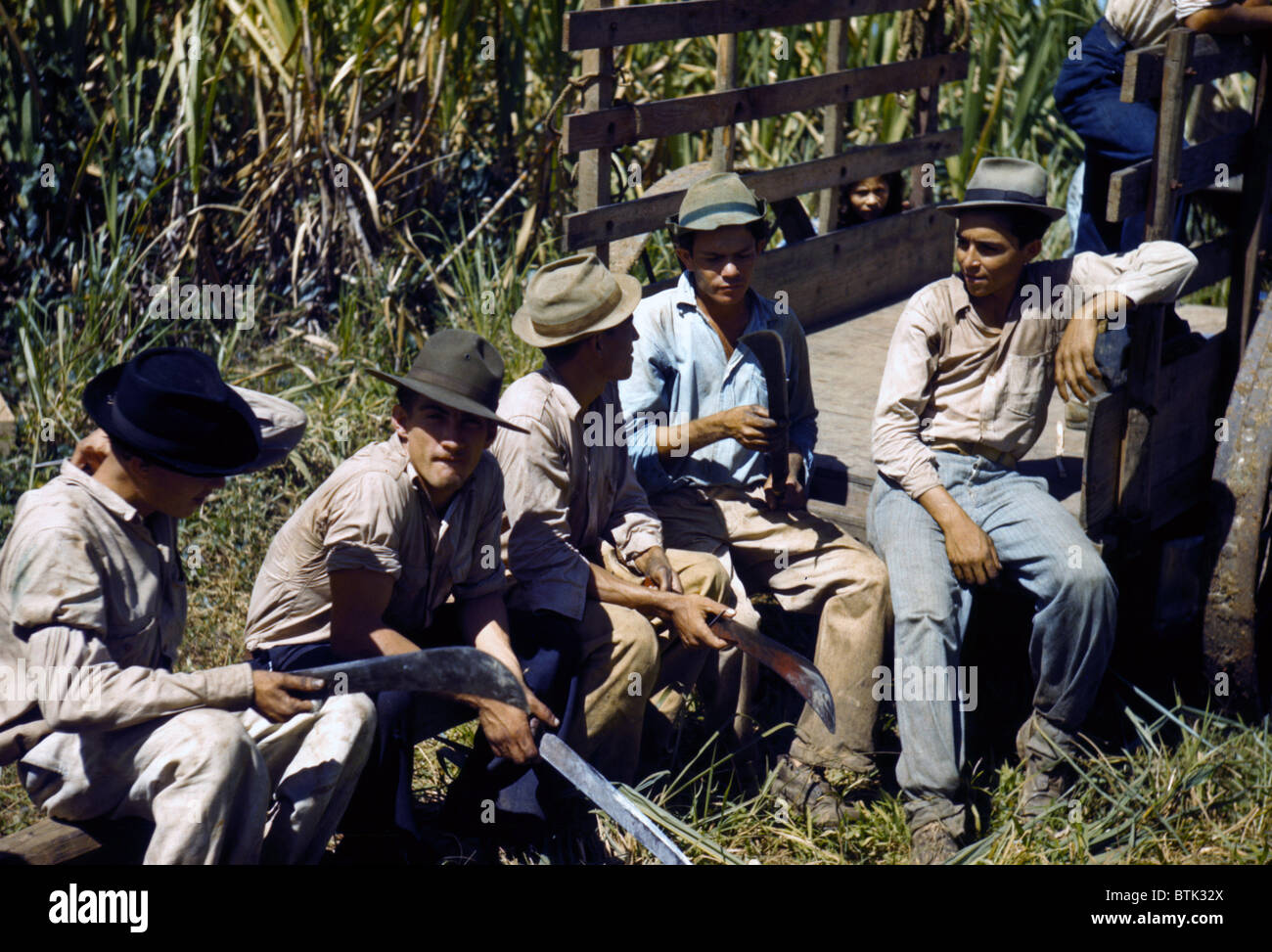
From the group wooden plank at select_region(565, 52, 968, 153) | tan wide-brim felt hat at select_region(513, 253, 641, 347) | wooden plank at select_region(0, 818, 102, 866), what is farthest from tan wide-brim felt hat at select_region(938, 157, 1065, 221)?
wooden plank at select_region(0, 818, 102, 866)

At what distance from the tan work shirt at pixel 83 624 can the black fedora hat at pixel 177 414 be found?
0.48 feet

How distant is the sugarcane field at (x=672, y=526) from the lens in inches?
117

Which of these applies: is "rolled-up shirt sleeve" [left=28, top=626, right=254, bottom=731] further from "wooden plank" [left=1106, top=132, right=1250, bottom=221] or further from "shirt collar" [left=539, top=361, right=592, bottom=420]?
"wooden plank" [left=1106, top=132, right=1250, bottom=221]

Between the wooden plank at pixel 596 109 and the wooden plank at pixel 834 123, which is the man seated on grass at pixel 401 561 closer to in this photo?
the wooden plank at pixel 596 109

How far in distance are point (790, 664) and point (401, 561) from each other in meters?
1.08

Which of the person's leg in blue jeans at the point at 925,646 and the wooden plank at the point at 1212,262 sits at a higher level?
the wooden plank at the point at 1212,262

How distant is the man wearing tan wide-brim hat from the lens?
3.66 m

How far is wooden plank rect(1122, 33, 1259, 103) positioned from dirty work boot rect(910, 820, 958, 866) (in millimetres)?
2032

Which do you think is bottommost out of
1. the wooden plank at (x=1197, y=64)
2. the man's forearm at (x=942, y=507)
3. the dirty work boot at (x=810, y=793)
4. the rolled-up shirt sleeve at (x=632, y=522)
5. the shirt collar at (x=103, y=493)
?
the dirty work boot at (x=810, y=793)

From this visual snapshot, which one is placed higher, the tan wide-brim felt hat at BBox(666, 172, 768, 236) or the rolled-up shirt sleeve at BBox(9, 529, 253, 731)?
the tan wide-brim felt hat at BBox(666, 172, 768, 236)

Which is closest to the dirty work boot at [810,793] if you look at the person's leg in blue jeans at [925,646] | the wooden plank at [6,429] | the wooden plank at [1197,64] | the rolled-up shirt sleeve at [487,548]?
the person's leg in blue jeans at [925,646]

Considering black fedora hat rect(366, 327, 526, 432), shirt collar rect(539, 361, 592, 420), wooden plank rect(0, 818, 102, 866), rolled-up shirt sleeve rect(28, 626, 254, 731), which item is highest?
black fedora hat rect(366, 327, 526, 432)

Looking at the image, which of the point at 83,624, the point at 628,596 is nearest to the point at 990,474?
the point at 628,596
